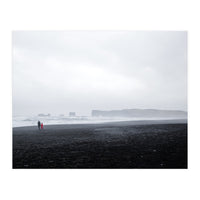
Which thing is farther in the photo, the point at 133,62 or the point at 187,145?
the point at 133,62

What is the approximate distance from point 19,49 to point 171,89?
672 centimetres

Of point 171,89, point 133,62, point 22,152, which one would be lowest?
point 22,152

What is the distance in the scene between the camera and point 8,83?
5.15m

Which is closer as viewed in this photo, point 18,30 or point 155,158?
point 155,158

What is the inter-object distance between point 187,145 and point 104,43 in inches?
203

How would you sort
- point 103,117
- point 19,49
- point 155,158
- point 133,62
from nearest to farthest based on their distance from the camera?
point 155,158 → point 19,49 → point 133,62 → point 103,117

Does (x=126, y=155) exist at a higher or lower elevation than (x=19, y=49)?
lower

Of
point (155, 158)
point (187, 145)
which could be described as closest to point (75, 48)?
point (155, 158)

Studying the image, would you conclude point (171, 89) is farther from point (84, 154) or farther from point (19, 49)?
point (19, 49)

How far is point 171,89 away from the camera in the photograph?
6281mm

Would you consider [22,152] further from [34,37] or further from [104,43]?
[104,43]

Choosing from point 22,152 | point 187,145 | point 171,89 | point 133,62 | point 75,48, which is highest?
point 75,48

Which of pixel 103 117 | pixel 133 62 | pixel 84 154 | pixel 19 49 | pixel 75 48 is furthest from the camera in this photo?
pixel 103 117

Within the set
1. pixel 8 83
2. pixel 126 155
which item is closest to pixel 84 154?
pixel 126 155
